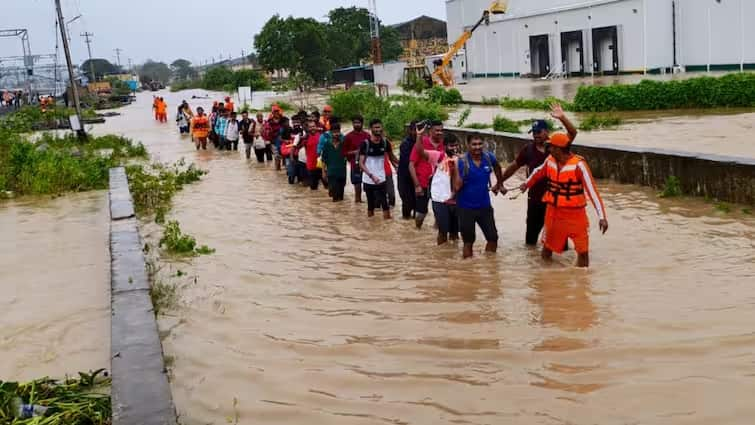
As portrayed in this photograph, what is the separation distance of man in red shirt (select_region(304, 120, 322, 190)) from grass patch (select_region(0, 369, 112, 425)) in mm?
9250

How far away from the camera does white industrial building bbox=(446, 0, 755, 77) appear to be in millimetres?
32969

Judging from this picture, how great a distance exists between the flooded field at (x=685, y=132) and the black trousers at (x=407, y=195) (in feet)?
13.6

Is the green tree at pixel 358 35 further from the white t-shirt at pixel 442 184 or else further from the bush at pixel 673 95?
the white t-shirt at pixel 442 184

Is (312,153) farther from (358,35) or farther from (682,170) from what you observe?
(358,35)

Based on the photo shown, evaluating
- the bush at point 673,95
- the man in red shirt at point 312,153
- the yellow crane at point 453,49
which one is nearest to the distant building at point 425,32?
the yellow crane at point 453,49

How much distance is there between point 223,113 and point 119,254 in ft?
54.6

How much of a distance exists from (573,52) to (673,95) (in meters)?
21.6

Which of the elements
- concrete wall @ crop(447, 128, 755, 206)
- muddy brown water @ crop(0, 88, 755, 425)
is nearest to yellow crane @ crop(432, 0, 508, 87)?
concrete wall @ crop(447, 128, 755, 206)

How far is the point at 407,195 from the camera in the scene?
11.2 meters

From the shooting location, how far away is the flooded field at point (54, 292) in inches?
242

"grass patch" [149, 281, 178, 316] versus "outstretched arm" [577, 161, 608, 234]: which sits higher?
"outstretched arm" [577, 161, 608, 234]

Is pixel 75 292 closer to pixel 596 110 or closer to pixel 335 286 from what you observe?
pixel 335 286

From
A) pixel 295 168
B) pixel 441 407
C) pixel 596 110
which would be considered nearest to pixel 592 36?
pixel 596 110

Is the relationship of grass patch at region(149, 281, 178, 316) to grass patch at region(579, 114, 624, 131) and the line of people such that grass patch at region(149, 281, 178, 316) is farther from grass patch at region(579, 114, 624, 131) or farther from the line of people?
grass patch at region(579, 114, 624, 131)
